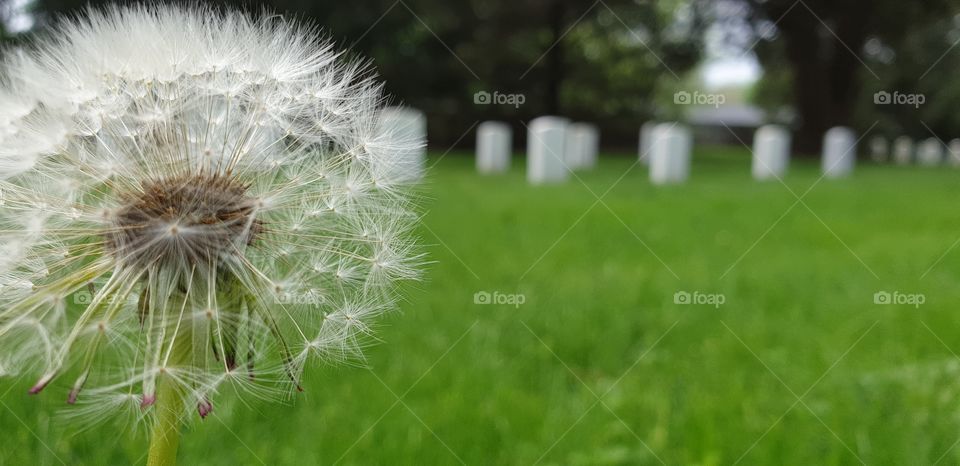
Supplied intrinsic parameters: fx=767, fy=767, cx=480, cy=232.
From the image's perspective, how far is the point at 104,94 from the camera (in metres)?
1.56

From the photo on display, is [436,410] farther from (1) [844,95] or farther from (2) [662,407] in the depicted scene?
(1) [844,95]

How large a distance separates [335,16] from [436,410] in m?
21.3

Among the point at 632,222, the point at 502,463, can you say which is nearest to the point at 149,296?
the point at 502,463

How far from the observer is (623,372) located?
167 inches

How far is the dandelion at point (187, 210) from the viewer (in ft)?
4.42

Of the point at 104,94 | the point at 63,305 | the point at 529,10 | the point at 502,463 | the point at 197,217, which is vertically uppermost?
the point at 529,10

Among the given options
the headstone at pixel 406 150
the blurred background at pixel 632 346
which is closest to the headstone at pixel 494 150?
the blurred background at pixel 632 346

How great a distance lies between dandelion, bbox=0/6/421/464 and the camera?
135cm
